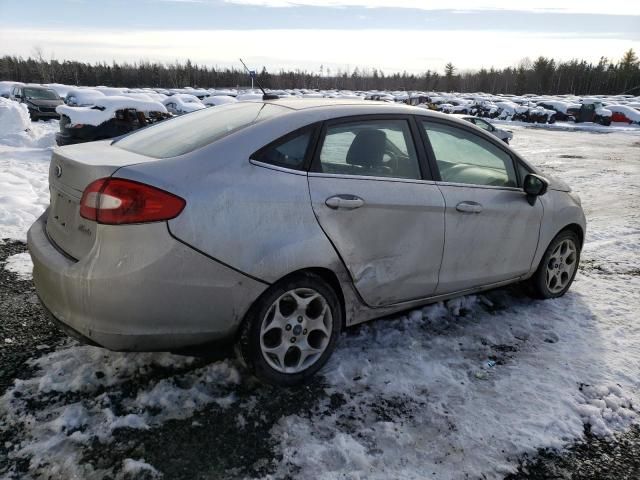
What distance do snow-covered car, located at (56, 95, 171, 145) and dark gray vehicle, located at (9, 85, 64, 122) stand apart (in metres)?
10.9

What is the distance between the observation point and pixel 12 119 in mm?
14461

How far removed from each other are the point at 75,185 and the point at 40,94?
23.3 m

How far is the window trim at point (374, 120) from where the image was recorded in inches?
108

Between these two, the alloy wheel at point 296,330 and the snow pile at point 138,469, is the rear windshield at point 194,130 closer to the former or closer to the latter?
the alloy wheel at point 296,330

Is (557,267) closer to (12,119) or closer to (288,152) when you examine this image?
(288,152)

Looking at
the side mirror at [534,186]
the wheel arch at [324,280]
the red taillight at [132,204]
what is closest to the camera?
the red taillight at [132,204]

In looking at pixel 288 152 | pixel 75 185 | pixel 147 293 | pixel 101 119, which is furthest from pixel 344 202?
pixel 101 119

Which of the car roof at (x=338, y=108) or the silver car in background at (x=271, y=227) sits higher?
the car roof at (x=338, y=108)

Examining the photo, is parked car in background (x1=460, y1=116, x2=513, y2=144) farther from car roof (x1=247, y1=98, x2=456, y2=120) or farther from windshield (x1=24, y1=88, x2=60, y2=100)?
windshield (x1=24, y1=88, x2=60, y2=100)

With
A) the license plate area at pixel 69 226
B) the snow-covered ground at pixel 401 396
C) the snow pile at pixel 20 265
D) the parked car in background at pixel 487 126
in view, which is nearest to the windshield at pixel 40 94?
the parked car in background at pixel 487 126

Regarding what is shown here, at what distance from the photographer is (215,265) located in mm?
2354

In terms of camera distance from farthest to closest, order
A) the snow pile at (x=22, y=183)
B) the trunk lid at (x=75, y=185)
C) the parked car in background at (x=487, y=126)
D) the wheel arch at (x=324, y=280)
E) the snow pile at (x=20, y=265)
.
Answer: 1. the parked car in background at (x=487, y=126)
2. the snow pile at (x=22, y=183)
3. the snow pile at (x=20, y=265)
4. the wheel arch at (x=324, y=280)
5. the trunk lid at (x=75, y=185)

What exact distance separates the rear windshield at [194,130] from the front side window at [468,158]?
110 centimetres

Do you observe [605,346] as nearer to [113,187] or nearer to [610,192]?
[113,187]
